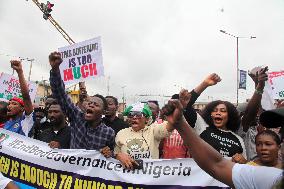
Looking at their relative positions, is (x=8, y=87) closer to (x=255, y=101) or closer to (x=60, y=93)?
(x=60, y=93)

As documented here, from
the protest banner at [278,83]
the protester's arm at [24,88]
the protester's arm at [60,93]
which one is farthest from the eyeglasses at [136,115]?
the protest banner at [278,83]

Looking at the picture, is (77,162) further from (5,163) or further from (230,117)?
(230,117)

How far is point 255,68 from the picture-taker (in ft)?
14.0

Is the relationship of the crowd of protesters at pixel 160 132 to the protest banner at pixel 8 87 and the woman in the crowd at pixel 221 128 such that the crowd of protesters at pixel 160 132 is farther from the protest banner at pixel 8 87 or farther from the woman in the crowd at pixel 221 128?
the protest banner at pixel 8 87

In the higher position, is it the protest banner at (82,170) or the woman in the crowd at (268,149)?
the woman in the crowd at (268,149)

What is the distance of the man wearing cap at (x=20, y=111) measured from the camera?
509 centimetres

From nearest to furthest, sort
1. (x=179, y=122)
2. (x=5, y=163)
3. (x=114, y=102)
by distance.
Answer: (x=179, y=122), (x=5, y=163), (x=114, y=102)

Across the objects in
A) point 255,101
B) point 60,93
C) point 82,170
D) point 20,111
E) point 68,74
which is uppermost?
point 68,74

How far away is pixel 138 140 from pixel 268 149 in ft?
4.77

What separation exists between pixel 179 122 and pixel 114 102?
4.23 metres

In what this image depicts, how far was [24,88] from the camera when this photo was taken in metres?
5.13

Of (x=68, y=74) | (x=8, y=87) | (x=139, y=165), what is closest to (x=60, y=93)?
(x=139, y=165)

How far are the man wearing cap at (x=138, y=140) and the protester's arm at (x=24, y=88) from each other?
5.20ft

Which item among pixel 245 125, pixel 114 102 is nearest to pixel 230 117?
pixel 245 125
